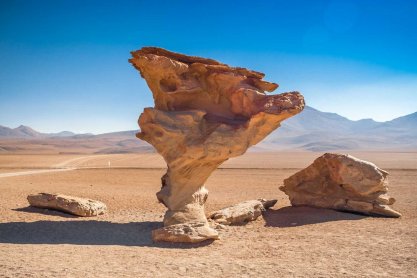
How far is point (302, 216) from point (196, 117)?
5.72 metres

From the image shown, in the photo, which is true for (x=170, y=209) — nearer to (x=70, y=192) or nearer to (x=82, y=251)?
(x=82, y=251)

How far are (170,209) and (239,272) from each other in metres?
4.60

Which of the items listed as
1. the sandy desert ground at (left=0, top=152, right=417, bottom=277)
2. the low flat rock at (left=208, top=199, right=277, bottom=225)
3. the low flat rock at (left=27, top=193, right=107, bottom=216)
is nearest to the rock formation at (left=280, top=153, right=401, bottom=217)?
the sandy desert ground at (left=0, top=152, right=417, bottom=277)

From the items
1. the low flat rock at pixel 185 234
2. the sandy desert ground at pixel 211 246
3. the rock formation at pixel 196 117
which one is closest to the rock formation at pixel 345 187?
the sandy desert ground at pixel 211 246

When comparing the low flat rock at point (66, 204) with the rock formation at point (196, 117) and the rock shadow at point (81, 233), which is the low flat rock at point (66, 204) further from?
the rock formation at point (196, 117)

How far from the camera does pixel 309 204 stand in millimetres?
15672

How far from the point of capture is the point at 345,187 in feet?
50.1

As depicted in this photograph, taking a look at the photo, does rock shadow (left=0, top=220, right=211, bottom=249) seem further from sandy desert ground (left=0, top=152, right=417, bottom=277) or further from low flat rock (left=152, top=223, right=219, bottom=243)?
low flat rock (left=152, top=223, right=219, bottom=243)

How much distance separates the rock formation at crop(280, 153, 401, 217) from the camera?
14.6 metres

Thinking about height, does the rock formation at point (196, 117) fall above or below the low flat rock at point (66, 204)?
above

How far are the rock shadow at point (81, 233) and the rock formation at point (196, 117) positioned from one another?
4.04 feet

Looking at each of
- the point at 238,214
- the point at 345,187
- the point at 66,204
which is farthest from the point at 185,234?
the point at 345,187

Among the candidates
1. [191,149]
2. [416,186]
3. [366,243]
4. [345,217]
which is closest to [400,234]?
[366,243]

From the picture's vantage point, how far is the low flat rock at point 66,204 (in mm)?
13812
